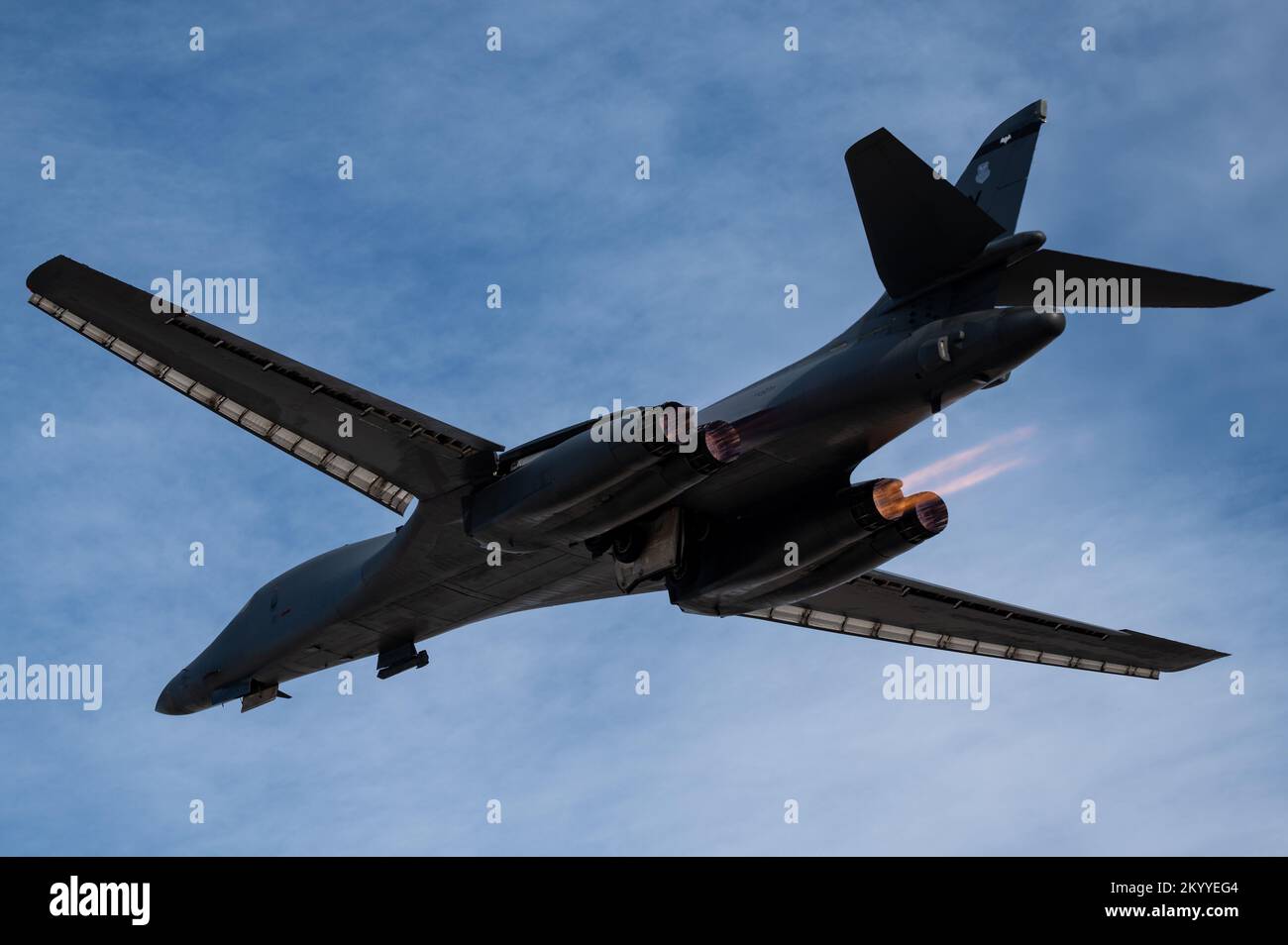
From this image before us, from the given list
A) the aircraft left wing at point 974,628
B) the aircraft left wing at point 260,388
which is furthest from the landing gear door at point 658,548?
the aircraft left wing at point 974,628

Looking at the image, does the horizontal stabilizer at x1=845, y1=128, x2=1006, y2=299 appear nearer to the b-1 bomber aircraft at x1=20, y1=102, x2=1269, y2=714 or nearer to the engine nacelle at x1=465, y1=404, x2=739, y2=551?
the b-1 bomber aircraft at x1=20, y1=102, x2=1269, y2=714

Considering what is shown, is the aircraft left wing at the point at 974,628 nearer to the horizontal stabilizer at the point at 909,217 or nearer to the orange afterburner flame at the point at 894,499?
the orange afterburner flame at the point at 894,499

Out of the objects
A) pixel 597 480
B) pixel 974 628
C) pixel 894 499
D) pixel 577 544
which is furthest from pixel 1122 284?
pixel 974 628

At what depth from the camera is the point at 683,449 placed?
73.4 feet

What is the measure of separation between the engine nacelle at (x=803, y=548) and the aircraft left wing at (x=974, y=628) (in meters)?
4.25

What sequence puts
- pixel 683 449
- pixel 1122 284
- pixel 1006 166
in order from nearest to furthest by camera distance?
1. pixel 1122 284
2. pixel 683 449
3. pixel 1006 166

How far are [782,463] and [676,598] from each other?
12.7 ft

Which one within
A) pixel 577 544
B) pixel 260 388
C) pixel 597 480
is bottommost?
pixel 577 544

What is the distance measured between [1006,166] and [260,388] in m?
12.6

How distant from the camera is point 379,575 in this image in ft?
92.0

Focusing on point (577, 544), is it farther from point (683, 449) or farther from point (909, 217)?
point (909, 217)

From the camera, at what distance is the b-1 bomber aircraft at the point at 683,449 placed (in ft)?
71.4

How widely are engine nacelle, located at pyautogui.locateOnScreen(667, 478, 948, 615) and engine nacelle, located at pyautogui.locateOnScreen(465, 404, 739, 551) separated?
9.38ft
